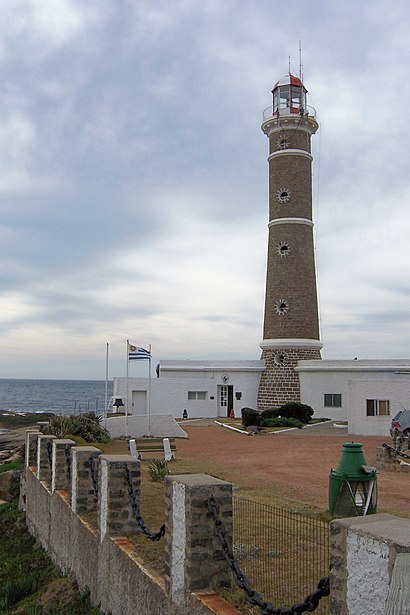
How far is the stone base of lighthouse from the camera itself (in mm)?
35688

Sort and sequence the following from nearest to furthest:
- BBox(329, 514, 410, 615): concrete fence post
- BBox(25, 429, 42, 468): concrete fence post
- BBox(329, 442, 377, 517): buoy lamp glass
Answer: BBox(329, 514, 410, 615): concrete fence post < BBox(329, 442, 377, 517): buoy lamp glass < BBox(25, 429, 42, 468): concrete fence post

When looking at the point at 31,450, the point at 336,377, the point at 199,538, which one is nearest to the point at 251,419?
the point at 336,377

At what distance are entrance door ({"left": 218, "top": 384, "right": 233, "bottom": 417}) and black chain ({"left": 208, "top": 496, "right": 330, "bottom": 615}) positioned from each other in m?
32.2

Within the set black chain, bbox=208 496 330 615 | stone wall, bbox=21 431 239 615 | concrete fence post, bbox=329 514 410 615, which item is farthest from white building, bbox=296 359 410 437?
concrete fence post, bbox=329 514 410 615

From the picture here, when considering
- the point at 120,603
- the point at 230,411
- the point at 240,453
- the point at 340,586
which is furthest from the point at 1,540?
the point at 230,411

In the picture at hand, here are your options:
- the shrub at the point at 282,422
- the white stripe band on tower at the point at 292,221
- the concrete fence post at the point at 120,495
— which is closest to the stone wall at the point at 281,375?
the shrub at the point at 282,422

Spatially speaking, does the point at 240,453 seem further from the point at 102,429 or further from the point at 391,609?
the point at 391,609

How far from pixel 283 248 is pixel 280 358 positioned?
6.15m

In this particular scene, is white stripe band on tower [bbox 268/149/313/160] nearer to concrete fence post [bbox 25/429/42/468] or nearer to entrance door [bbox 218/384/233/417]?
entrance door [bbox 218/384/233/417]

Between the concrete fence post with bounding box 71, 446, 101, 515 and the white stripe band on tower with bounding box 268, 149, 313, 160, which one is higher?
the white stripe band on tower with bounding box 268, 149, 313, 160

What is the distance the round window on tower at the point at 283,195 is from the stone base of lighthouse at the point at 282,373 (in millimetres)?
8214

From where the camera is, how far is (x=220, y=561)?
6.49 meters

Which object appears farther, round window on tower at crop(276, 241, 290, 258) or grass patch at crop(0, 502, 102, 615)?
round window on tower at crop(276, 241, 290, 258)

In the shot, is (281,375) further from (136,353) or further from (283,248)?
(136,353)
